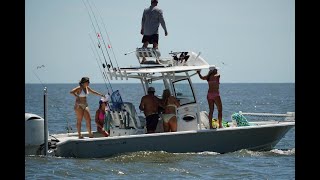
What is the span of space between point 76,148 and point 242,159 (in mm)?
3522

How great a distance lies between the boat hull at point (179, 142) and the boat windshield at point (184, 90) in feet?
3.43

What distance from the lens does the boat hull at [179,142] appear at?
1464 cm

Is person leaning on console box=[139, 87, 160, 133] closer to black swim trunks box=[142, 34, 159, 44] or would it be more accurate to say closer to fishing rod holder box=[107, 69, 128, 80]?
fishing rod holder box=[107, 69, 128, 80]

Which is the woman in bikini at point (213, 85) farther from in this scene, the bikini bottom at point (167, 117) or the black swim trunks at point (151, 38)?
the black swim trunks at point (151, 38)

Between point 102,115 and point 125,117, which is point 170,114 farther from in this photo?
point 102,115

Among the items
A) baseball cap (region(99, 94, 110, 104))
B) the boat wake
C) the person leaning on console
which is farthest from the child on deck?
the boat wake

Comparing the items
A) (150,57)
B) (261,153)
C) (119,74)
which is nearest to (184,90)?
(150,57)

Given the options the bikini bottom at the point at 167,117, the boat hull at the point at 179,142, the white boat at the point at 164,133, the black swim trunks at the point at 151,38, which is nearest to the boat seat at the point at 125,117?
the white boat at the point at 164,133

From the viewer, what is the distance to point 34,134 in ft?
47.5

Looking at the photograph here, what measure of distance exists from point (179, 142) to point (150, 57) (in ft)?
6.74

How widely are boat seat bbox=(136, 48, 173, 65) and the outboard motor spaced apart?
2.71m
